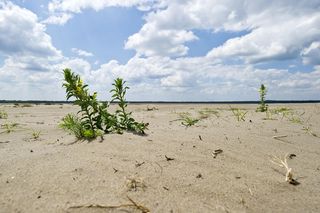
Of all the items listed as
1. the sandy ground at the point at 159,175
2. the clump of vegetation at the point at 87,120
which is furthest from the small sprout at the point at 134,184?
the clump of vegetation at the point at 87,120

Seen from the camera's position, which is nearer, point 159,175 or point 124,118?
point 159,175

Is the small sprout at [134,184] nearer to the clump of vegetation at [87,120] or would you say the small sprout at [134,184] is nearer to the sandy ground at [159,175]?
the sandy ground at [159,175]

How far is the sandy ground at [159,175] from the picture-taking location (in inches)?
89.9

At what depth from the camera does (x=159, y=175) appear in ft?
8.95

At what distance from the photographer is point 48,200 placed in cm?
232

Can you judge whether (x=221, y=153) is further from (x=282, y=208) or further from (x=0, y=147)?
(x=0, y=147)

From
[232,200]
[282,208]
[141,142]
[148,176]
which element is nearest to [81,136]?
[141,142]

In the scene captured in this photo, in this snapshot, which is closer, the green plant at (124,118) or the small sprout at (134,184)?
the small sprout at (134,184)

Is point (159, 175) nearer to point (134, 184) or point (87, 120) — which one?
point (134, 184)

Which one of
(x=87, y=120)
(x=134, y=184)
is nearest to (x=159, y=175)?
(x=134, y=184)

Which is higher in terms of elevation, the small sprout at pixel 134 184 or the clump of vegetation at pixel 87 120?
the clump of vegetation at pixel 87 120

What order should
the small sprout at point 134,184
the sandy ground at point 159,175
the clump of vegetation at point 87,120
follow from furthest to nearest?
1. the clump of vegetation at point 87,120
2. the small sprout at point 134,184
3. the sandy ground at point 159,175

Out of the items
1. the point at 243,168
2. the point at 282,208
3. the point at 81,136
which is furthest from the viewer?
the point at 81,136

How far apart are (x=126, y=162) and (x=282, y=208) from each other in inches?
54.5
